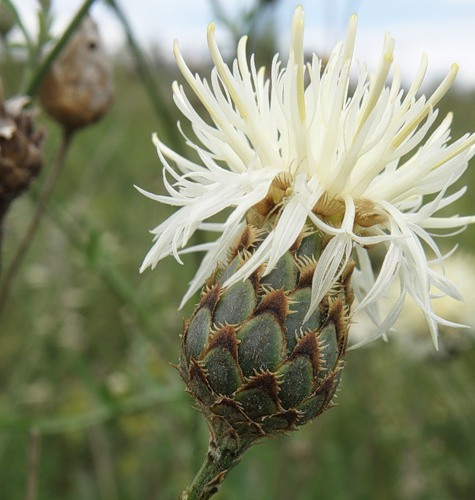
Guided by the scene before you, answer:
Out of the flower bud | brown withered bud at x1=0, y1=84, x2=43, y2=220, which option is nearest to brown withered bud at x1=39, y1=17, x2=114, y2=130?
brown withered bud at x1=0, y1=84, x2=43, y2=220

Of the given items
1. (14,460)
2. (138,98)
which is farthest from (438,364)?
(138,98)

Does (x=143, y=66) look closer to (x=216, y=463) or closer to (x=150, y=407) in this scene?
(x=216, y=463)

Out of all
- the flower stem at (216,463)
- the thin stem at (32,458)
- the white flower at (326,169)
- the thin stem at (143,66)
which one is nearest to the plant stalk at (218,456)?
the flower stem at (216,463)

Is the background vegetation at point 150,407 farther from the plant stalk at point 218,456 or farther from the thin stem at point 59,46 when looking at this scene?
the plant stalk at point 218,456

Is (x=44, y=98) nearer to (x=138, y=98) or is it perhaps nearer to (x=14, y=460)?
(x=14, y=460)

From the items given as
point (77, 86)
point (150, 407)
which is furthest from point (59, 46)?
point (150, 407)
